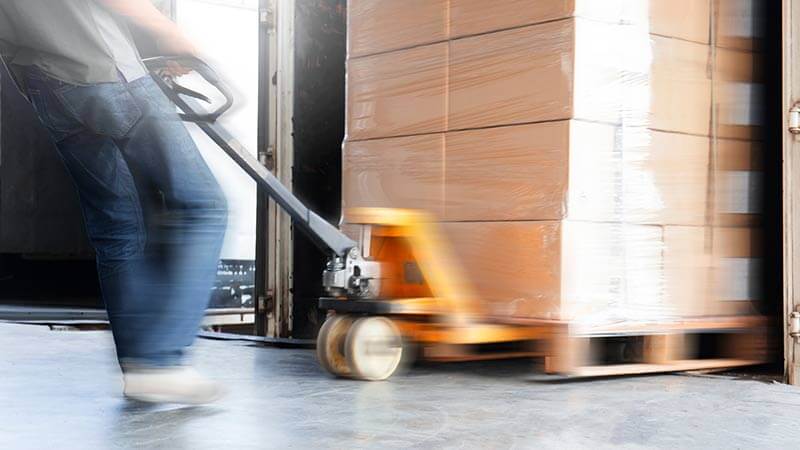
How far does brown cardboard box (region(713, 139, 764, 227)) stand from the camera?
13.1ft

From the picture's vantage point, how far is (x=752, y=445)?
2428 mm

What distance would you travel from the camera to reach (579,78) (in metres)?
3.51

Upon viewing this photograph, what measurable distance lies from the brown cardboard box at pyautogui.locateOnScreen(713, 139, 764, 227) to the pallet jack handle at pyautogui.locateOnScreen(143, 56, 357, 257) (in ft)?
4.65

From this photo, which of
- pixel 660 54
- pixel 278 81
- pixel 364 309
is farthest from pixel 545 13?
pixel 278 81

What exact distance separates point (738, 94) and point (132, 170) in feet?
8.04

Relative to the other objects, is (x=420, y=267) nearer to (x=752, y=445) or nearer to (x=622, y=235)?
(x=622, y=235)

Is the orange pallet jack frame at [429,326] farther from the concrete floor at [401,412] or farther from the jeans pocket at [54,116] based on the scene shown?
the jeans pocket at [54,116]

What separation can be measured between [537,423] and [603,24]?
60.7 inches

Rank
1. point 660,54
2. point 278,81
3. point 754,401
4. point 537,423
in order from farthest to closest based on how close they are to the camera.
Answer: point 278,81 < point 660,54 < point 754,401 < point 537,423

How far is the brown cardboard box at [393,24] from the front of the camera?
3.96 metres

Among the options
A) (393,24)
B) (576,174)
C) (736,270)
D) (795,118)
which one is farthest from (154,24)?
(736,270)

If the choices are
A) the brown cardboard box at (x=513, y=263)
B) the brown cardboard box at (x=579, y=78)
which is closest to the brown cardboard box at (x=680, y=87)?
the brown cardboard box at (x=579, y=78)

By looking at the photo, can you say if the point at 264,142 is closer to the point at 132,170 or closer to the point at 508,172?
the point at 508,172

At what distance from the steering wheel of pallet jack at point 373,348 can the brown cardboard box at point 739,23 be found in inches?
65.9
